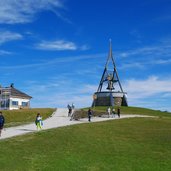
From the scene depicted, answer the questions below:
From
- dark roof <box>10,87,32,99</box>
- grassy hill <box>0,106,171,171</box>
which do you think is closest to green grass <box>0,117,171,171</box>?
grassy hill <box>0,106,171,171</box>

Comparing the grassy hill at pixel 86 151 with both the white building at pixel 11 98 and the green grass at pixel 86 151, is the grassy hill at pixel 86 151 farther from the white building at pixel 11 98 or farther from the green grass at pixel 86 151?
the white building at pixel 11 98

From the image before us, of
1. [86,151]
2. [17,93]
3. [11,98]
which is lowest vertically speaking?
[86,151]

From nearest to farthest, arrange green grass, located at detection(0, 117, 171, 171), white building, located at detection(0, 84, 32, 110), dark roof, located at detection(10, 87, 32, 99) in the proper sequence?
green grass, located at detection(0, 117, 171, 171)
white building, located at detection(0, 84, 32, 110)
dark roof, located at detection(10, 87, 32, 99)

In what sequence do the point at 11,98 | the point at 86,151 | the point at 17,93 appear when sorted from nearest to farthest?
1. the point at 86,151
2. the point at 11,98
3. the point at 17,93

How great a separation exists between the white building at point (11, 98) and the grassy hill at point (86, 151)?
59601 mm

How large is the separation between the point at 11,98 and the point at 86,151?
7183 centimetres

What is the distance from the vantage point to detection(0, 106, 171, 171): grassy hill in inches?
990

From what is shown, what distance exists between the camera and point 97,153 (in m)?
29.5

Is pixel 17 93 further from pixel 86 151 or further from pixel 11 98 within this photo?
pixel 86 151

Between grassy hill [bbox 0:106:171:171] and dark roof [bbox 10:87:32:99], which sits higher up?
dark roof [bbox 10:87:32:99]

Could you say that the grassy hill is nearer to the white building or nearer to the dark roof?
the white building

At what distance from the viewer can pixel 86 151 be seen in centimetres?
3012

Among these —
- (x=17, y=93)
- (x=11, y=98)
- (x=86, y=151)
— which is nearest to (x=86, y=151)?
(x=86, y=151)

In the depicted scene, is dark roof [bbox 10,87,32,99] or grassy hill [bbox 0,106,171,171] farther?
dark roof [bbox 10,87,32,99]
